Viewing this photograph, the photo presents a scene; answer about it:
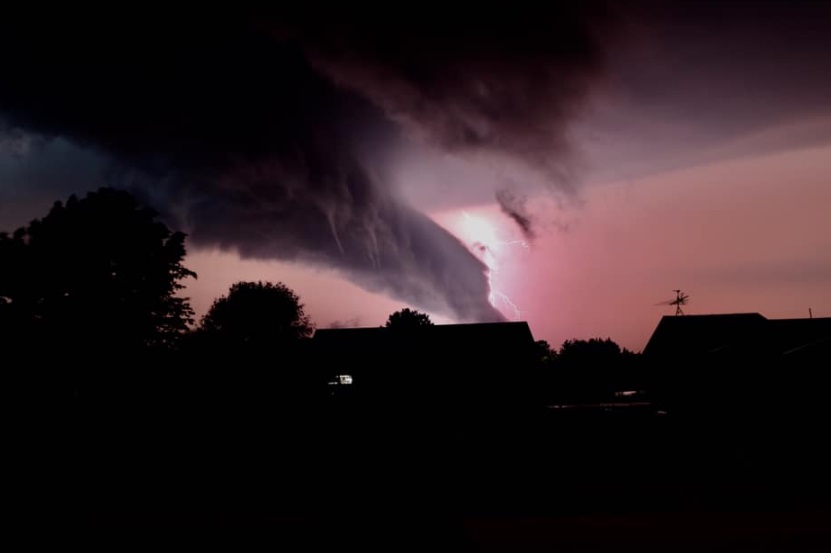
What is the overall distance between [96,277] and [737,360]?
3066 centimetres

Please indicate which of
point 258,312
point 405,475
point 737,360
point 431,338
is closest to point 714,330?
point 737,360

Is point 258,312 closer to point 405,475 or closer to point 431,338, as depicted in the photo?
point 431,338

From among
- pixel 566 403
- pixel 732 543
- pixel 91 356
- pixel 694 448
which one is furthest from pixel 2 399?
pixel 566 403

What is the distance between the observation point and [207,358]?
2098 cm

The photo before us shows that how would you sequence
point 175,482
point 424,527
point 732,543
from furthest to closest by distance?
1. point 175,482
2. point 424,527
3. point 732,543

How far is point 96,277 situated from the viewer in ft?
87.0

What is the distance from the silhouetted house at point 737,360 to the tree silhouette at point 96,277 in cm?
2656

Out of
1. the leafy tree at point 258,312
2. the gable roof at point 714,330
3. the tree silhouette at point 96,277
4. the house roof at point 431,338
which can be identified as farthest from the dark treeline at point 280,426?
the leafy tree at point 258,312

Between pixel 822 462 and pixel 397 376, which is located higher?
pixel 397 376

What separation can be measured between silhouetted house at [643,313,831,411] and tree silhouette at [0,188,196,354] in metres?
26.6

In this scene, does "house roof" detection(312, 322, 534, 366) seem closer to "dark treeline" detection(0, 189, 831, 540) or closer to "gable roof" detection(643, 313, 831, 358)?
"dark treeline" detection(0, 189, 831, 540)

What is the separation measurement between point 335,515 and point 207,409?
909 centimetres

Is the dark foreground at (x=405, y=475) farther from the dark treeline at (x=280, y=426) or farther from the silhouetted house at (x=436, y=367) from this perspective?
the silhouetted house at (x=436, y=367)

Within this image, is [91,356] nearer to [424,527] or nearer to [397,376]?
[397,376]
